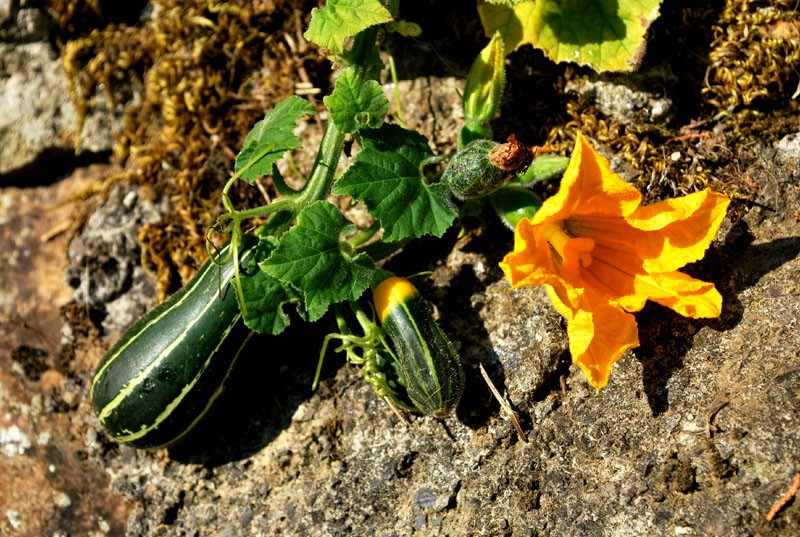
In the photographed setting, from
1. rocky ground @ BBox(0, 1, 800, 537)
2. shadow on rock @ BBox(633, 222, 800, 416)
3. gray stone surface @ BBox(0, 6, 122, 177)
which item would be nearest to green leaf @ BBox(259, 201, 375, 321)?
rocky ground @ BBox(0, 1, 800, 537)

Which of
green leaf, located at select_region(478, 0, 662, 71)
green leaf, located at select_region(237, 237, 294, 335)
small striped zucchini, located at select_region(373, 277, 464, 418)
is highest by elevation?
green leaf, located at select_region(478, 0, 662, 71)

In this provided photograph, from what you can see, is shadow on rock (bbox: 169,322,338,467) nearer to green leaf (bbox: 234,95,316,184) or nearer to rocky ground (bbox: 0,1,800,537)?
rocky ground (bbox: 0,1,800,537)

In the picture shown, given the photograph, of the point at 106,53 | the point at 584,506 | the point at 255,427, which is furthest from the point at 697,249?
the point at 106,53

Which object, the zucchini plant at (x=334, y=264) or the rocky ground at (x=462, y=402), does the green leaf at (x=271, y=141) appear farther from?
the rocky ground at (x=462, y=402)

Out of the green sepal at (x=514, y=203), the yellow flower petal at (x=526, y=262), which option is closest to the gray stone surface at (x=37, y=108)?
the green sepal at (x=514, y=203)

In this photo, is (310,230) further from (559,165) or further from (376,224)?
(559,165)
